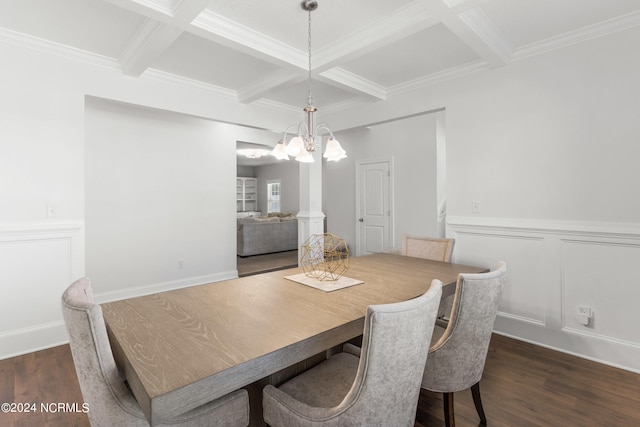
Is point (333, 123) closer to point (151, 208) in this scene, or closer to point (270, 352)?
point (151, 208)

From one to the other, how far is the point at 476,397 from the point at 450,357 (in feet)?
1.43

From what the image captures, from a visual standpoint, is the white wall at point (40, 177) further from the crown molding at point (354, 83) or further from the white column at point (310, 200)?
the white column at point (310, 200)

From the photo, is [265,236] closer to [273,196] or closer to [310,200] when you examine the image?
[310,200]

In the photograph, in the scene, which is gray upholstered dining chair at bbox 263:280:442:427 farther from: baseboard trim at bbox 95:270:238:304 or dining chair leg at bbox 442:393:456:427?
baseboard trim at bbox 95:270:238:304

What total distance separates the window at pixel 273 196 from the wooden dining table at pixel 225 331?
28.7ft

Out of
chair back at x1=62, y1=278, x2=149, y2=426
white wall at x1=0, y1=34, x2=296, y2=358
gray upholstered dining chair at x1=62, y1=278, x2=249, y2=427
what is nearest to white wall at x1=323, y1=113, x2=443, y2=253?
Result: white wall at x1=0, y1=34, x2=296, y2=358

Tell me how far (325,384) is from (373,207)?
4.69 m

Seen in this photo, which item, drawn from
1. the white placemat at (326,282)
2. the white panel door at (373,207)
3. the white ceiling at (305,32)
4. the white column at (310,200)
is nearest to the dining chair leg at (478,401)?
the white placemat at (326,282)

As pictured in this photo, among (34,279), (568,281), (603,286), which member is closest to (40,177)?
(34,279)

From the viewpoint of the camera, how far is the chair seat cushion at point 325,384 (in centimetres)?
127

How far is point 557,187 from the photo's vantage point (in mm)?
2619

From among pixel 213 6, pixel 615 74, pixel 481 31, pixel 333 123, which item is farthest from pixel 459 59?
pixel 213 6

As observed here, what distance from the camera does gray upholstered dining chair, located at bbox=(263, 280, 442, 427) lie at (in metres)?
0.98

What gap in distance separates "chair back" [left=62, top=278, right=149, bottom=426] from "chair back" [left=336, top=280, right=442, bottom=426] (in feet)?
2.31
